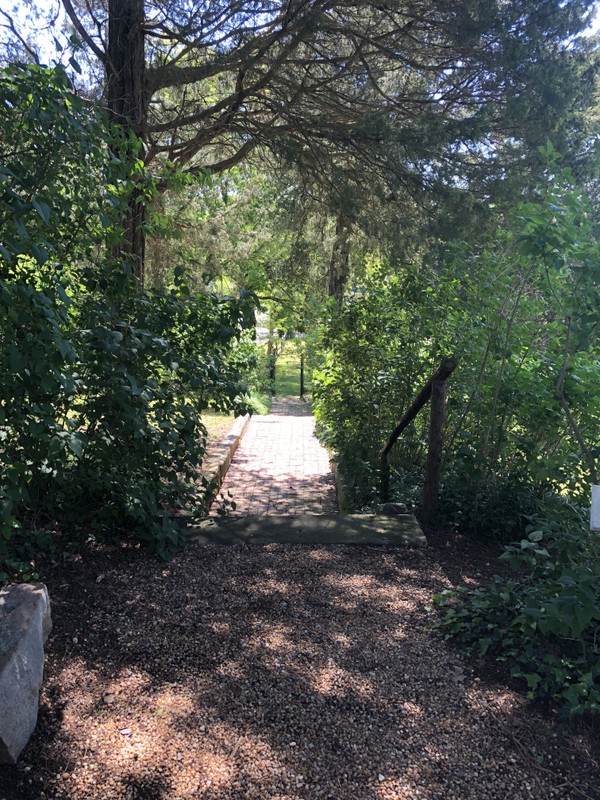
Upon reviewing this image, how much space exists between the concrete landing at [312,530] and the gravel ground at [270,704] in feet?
2.01

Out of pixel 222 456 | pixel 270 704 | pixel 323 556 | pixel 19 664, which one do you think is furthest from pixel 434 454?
pixel 222 456

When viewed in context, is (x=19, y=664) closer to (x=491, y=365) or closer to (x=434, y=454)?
(x=434, y=454)

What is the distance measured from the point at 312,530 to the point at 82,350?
214 centimetres

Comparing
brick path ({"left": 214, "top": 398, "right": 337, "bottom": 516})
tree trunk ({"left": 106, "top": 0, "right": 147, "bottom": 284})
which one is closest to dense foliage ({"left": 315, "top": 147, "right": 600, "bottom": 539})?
brick path ({"left": 214, "top": 398, "right": 337, "bottom": 516})

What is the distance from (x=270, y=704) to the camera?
8.55 feet

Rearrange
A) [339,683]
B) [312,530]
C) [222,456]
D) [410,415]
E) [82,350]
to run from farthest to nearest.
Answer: [222,456] < [410,415] < [312,530] < [82,350] < [339,683]

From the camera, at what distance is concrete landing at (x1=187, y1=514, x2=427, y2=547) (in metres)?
4.43

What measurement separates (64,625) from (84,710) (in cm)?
71

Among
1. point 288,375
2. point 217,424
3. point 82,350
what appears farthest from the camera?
point 288,375

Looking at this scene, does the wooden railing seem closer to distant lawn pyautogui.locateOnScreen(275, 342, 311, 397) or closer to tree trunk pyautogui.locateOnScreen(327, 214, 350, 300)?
tree trunk pyautogui.locateOnScreen(327, 214, 350, 300)

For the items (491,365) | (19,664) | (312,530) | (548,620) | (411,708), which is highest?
(491,365)

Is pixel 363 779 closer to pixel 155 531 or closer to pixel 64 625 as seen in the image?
pixel 64 625

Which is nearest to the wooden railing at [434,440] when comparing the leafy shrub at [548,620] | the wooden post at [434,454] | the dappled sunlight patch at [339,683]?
the wooden post at [434,454]

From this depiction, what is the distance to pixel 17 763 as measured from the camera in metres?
2.23
